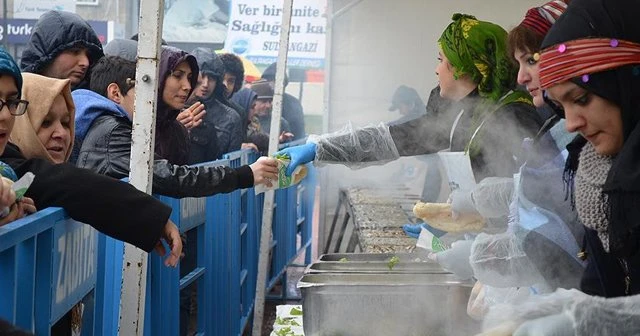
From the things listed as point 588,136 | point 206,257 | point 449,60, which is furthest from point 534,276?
point 206,257

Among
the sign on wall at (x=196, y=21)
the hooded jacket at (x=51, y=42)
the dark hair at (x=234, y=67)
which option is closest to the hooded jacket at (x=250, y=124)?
the dark hair at (x=234, y=67)

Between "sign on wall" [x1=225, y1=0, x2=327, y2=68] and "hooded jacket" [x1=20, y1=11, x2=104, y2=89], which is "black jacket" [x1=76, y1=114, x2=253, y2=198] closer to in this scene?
"hooded jacket" [x1=20, y1=11, x2=104, y2=89]

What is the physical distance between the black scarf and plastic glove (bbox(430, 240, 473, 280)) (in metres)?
1.16

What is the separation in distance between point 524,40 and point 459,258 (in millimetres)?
790

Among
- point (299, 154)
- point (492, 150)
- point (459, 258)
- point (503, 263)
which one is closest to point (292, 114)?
point (299, 154)

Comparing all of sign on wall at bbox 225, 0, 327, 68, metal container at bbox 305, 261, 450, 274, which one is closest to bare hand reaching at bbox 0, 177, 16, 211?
metal container at bbox 305, 261, 450, 274

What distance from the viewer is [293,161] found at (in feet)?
14.0

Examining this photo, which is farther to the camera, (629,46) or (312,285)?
(312,285)

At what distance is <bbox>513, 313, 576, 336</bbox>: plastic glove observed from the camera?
1.60 metres

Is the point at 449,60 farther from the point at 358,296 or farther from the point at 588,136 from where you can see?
the point at 588,136

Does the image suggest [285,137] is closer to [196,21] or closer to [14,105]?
[196,21]

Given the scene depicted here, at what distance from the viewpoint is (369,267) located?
3818 millimetres

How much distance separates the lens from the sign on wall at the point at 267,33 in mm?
13156

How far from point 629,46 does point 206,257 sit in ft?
9.94
